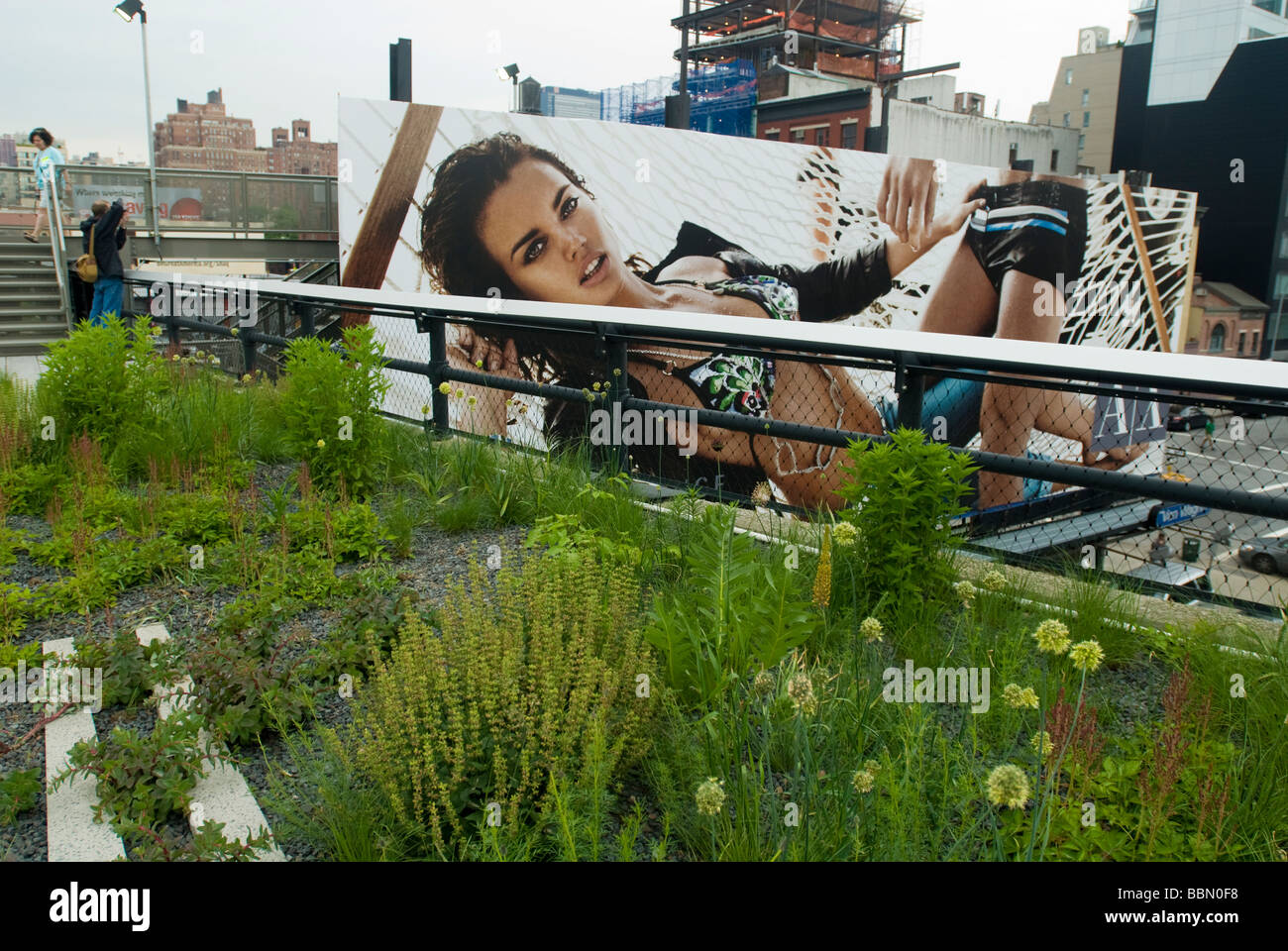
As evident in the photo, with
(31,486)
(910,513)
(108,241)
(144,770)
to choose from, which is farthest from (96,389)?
(108,241)

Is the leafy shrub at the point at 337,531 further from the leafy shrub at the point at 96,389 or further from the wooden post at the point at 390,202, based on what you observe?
the wooden post at the point at 390,202

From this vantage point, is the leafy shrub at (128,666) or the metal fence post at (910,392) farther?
the metal fence post at (910,392)

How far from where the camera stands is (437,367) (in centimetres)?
741

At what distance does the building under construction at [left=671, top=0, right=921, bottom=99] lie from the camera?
60.2 m

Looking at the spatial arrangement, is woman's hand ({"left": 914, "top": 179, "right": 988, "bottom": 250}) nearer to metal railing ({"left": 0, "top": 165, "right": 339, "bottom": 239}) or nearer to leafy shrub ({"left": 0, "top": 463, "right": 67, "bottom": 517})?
metal railing ({"left": 0, "top": 165, "right": 339, "bottom": 239})

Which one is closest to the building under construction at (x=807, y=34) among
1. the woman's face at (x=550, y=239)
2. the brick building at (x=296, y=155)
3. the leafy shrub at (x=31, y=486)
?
the brick building at (x=296, y=155)

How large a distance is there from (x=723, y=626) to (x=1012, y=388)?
28.2 metres

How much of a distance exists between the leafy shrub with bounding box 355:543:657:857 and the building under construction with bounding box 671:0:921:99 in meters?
58.5

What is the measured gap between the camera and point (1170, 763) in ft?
7.13

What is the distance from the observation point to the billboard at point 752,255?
693 inches

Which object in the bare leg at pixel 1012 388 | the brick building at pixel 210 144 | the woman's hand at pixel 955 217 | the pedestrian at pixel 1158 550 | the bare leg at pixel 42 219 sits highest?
the brick building at pixel 210 144

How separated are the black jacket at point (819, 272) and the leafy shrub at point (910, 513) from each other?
63.4ft

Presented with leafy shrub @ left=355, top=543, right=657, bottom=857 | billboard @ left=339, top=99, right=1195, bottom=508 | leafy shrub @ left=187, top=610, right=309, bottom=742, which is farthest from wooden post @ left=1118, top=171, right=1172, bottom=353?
Answer: leafy shrub @ left=187, top=610, right=309, bottom=742
